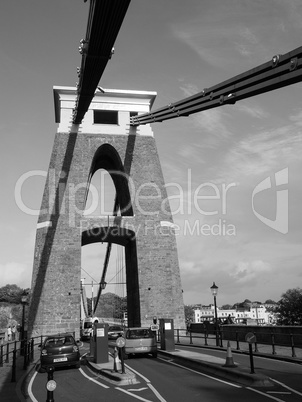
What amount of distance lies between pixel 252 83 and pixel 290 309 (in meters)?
64.0

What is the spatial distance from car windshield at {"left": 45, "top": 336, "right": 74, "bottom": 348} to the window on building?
2610 cm

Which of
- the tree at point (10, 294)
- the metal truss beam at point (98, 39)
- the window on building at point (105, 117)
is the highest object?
the window on building at point (105, 117)

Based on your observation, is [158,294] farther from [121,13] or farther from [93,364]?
[121,13]

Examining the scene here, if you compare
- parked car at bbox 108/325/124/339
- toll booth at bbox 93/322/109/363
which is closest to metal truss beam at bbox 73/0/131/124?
toll booth at bbox 93/322/109/363

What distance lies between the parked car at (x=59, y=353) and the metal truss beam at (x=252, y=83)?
11.9 metres

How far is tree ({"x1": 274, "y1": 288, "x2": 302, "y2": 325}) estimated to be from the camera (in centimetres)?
7194

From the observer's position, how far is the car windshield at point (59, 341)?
53.2ft

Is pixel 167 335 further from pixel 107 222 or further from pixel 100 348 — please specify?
pixel 107 222

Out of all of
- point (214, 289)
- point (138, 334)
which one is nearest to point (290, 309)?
point (214, 289)

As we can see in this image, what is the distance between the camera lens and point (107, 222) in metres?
33.8

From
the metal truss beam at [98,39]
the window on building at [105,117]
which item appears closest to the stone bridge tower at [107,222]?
the window on building at [105,117]

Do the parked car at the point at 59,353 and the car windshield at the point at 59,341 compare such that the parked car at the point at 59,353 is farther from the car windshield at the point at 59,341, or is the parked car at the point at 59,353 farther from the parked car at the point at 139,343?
the parked car at the point at 139,343

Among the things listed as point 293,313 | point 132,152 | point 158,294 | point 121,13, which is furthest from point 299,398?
point 293,313

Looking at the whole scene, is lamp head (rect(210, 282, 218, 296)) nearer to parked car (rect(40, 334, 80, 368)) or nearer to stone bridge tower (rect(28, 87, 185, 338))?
stone bridge tower (rect(28, 87, 185, 338))
